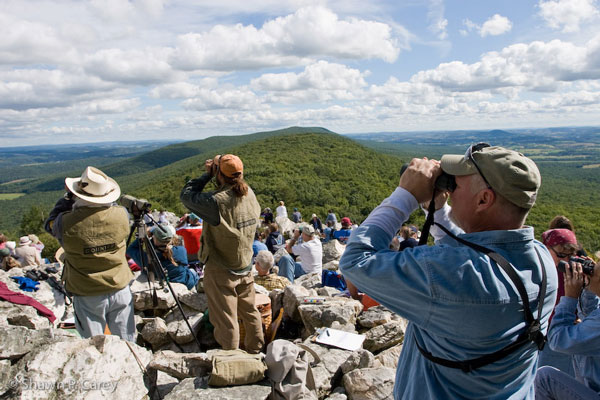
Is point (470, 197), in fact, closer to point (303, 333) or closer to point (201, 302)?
point (303, 333)

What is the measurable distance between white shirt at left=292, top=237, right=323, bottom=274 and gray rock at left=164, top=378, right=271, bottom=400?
4337mm

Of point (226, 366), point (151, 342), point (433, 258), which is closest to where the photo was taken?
point (433, 258)

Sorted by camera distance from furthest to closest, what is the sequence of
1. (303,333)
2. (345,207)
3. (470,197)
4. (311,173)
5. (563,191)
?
1. (563,191)
2. (311,173)
3. (345,207)
4. (303,333)
5. (470,197)

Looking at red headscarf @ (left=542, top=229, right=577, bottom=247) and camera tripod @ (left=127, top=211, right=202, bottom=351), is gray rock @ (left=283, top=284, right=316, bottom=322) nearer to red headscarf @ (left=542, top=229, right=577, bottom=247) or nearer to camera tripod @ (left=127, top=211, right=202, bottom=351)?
camera tripod @ (left=127, top=211, right=202, bottom=351)

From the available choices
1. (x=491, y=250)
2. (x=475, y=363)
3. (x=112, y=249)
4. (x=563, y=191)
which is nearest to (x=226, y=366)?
(x=112, y=249)

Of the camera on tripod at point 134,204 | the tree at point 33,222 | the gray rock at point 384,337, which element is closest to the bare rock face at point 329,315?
the gray rock at point 384,337

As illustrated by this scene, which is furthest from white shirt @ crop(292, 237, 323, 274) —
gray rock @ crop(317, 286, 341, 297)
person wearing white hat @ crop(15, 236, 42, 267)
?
person wearing white hat @ crop(15, 236, 42, 267)

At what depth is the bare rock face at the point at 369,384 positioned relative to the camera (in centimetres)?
279

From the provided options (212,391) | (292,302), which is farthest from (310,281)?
(212,391)

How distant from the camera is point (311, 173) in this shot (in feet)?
177

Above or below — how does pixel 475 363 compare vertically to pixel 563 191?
above

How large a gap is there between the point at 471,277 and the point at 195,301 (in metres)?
3.95

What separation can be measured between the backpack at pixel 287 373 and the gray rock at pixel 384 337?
1223 mm

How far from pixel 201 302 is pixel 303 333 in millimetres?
1279
